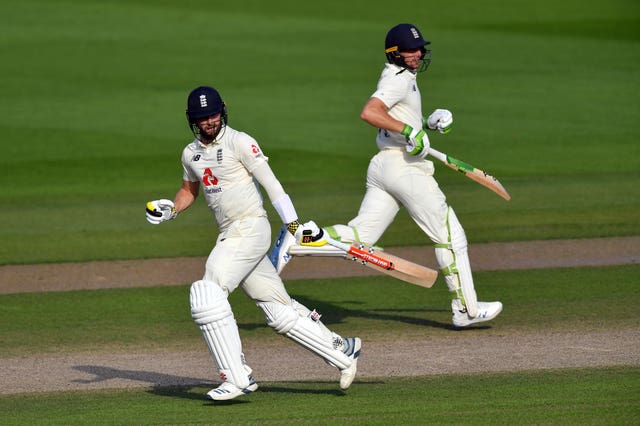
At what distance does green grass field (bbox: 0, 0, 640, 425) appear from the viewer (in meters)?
7.69

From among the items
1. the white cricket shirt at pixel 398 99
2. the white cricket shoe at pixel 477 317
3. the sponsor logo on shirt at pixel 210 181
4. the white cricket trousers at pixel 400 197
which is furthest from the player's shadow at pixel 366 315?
the sponsor logo on shirt at pixel 210 181

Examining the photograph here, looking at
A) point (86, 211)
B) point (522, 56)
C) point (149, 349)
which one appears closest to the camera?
point (149, 349)

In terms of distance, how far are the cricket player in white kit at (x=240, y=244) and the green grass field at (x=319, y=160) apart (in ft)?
0.93

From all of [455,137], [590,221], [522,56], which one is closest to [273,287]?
[590,221]

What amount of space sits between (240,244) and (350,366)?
1055 millimetres

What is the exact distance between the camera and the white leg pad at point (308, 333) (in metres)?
7.64

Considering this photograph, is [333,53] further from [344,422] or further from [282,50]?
[344,422]

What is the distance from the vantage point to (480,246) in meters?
13.4

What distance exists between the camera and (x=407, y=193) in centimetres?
968

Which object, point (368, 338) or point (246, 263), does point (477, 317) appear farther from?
point (246, 263)

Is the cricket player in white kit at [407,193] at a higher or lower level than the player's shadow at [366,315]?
higher

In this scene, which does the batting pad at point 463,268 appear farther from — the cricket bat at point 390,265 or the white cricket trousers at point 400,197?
the cricket bat at point 390,265

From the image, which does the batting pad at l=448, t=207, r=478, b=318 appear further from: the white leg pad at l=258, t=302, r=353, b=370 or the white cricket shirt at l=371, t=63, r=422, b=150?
the white leg pad at l=258, t=302, r=353, b=370

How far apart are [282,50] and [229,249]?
2299 cm
